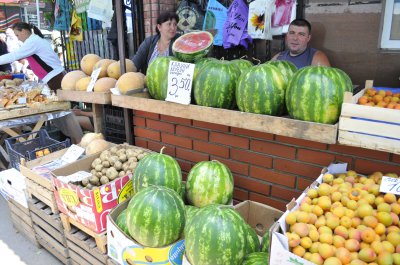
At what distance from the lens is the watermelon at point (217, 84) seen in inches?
74.0

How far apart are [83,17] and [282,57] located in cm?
493

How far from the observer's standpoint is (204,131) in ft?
7.95

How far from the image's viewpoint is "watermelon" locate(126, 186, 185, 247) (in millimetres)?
1773

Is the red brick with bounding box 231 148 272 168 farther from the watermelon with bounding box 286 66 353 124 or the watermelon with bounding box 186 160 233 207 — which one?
the watermelon with bounding box 286 66 353 124

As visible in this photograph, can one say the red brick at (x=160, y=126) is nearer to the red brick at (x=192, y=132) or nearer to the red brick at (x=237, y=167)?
the red brick at (x=192, y=132)

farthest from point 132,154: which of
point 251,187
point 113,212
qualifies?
point 251,187

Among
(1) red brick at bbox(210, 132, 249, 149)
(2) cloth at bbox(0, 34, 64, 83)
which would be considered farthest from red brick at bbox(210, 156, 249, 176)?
(2) cloth at bbox(0, 34, 64, 83)

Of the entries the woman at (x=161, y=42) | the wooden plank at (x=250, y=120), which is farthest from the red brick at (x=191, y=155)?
the woman at (x=161, y=42)

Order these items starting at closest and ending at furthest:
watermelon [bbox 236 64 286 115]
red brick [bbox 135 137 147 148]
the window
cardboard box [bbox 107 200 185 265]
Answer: watermelon [bbox 236 64 286 115]
cardboard box [bbox 107 200 185 265]
red brick [bbox 135 137 147 148]
the window

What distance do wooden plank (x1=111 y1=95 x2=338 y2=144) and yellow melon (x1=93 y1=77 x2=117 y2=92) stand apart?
1.49 ft

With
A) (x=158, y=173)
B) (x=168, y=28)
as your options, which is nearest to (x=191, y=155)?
(x=158, y=173)

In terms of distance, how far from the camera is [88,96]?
278cm

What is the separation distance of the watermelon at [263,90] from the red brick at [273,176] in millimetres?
512

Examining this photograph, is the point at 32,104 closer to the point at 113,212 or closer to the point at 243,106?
the point at 113,212
